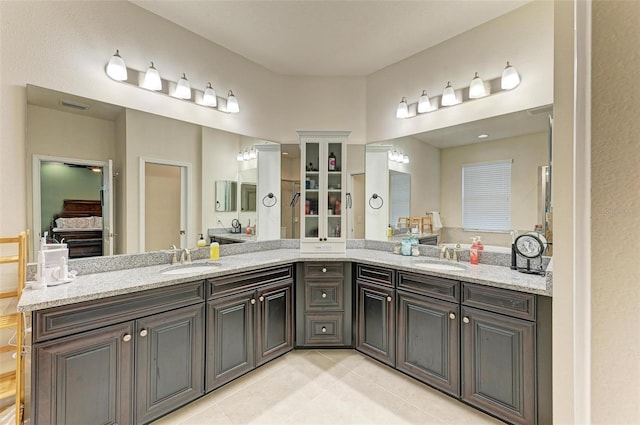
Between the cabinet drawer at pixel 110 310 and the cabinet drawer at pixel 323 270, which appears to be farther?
the cabinet drawer at pixel 323 270

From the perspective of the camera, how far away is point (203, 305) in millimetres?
2020

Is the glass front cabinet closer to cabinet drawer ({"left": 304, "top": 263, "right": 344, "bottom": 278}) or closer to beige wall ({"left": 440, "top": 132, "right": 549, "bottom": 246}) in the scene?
cabinet drawer ({"left": 304, "top": 263, "right": 344, "bottom": 278})

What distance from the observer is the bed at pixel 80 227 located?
1.94m

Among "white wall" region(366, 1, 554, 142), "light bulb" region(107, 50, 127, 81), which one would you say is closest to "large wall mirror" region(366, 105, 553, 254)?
"white wall" region(366, 1, 554, 142)

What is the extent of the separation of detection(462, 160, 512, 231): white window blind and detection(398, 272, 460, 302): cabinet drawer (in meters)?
0.81

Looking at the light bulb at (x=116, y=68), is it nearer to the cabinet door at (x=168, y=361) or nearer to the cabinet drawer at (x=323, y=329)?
the cabinet door at (x=168, y=361)

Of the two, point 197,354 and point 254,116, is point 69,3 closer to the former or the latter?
point 254,116

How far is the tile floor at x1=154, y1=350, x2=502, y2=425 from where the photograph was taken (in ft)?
6.12

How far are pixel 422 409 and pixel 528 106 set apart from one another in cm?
244

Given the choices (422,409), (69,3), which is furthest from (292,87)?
(422,409)

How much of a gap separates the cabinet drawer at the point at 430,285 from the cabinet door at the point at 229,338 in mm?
1288

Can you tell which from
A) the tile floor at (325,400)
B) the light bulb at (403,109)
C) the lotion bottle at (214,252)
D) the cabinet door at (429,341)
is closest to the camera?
the tile floor at (325,400)

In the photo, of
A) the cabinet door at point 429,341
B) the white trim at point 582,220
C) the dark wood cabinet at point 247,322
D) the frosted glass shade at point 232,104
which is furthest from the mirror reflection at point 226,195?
the white trim at point 582,220

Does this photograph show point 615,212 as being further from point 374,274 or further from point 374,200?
point 374,200
